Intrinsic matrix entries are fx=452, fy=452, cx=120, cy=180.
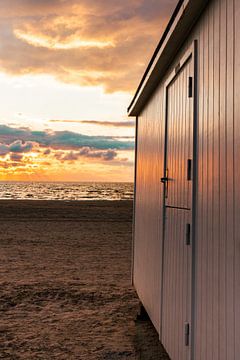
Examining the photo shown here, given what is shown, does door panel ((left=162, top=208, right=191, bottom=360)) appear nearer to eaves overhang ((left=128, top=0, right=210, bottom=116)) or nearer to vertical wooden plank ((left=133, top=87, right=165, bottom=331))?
vertical wooden plank ((left=133, top=87, right=165, bottom=331))

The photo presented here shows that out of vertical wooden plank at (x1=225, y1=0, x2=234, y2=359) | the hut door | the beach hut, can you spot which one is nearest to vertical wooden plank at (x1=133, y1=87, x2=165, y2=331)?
the beach hut

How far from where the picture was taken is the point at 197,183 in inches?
132

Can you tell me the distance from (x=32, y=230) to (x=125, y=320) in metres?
11.7

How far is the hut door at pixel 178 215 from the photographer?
3627 mm

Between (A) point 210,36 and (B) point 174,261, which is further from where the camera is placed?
(B) point 174,261

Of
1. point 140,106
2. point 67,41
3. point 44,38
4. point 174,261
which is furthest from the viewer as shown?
point 44,38

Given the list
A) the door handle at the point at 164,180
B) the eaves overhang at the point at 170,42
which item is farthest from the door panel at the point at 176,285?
the eaves overhang at the point at 170,42

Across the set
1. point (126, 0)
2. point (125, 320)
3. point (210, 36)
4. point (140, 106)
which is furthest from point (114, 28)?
point (210, 36)

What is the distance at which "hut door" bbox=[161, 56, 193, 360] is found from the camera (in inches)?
143

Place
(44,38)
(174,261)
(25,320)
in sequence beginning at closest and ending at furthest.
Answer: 1. (174,261)
2. (25,320)
3. (44,38)

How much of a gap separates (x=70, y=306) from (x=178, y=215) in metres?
3.14

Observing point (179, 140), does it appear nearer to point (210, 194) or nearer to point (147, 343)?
point (210, 194)

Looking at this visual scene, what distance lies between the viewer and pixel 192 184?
136 inches

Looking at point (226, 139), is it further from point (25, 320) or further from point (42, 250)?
point (42, 250)
